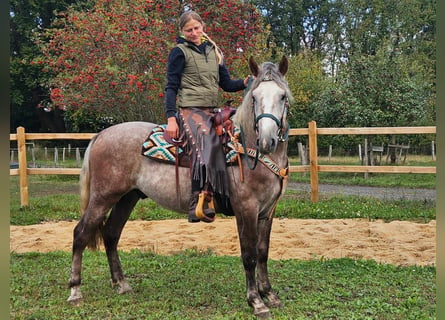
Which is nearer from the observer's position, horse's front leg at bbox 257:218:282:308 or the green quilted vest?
the green quilted vest

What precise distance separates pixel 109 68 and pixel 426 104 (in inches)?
482

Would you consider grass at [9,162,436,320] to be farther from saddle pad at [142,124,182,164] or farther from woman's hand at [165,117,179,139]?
woman's hand at [165,117,179,139]

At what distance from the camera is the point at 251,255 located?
3520 millimetres

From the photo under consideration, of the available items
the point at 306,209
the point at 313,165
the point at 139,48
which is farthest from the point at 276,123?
the point at 139,48

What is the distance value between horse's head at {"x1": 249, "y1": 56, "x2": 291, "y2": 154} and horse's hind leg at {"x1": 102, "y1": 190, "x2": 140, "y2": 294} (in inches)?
69.9

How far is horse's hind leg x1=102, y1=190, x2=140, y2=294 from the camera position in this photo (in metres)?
4.15

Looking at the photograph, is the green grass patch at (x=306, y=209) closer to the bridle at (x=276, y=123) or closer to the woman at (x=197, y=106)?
the woman at (x=197, y=106)

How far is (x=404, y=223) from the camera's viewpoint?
21.7 feet

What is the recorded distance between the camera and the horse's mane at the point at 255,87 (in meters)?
3.24

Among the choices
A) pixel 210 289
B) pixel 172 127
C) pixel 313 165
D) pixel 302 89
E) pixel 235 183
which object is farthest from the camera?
pixel 302 89

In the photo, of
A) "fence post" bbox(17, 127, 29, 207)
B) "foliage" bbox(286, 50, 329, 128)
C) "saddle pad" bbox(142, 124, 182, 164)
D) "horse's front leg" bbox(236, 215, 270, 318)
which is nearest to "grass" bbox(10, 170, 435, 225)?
"fence post" bbox(17, 127, 29, 207)

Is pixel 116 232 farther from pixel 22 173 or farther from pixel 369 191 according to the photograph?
pixel 369 191

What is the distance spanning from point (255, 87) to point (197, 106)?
2.15ft

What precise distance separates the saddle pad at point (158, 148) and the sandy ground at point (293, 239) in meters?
2.11
